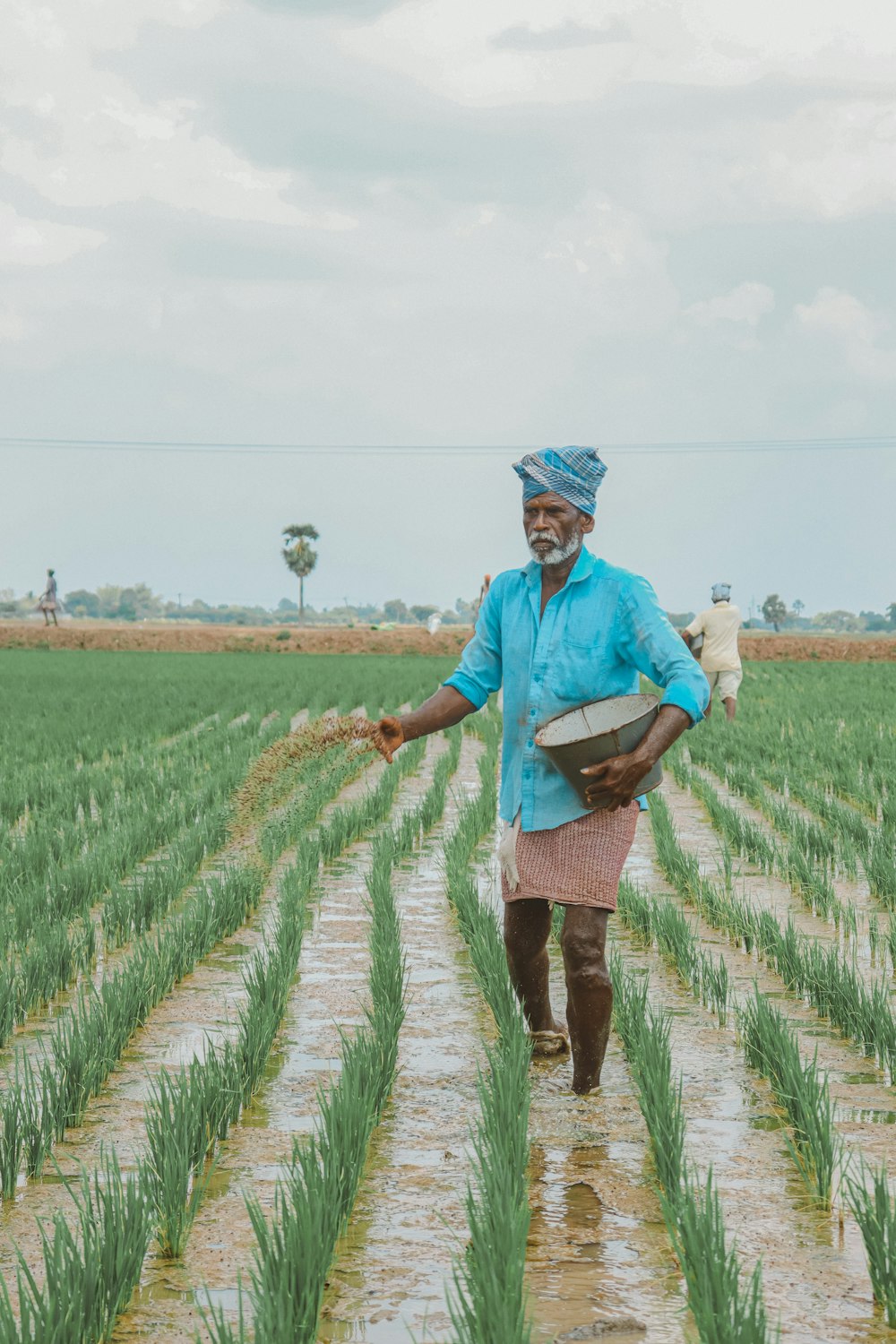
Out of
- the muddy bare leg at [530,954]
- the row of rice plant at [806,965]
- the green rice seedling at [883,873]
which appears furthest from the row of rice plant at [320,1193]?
the green rice seedling at [883,873]

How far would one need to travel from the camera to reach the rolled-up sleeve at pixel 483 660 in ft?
11.5

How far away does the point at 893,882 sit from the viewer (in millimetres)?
5352

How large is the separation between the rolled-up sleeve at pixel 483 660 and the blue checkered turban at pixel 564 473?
0.33m

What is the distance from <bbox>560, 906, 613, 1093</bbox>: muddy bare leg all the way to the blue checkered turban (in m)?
0.95

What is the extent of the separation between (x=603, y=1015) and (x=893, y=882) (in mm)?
2537

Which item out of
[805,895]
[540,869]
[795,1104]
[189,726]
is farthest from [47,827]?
[189,726]

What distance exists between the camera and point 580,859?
3242mm

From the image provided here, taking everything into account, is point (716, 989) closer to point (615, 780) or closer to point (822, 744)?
point (615, 780)

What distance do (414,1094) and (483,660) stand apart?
106 cm

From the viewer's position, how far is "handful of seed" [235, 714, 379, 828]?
3.64m

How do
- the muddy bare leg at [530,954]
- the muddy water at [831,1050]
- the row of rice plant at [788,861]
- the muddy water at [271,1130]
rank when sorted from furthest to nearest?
the row of rice plant at [788,861] → the muddy bare leg at [530,954] → the muddy water at [831,1050] → the muddy water at [271,1130]

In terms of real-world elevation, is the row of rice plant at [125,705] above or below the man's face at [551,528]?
below

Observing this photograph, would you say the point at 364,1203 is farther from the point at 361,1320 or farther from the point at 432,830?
the point at 432,830

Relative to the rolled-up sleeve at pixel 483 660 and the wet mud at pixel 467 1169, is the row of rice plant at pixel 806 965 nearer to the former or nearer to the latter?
the wet mud at pixel 467 1169
